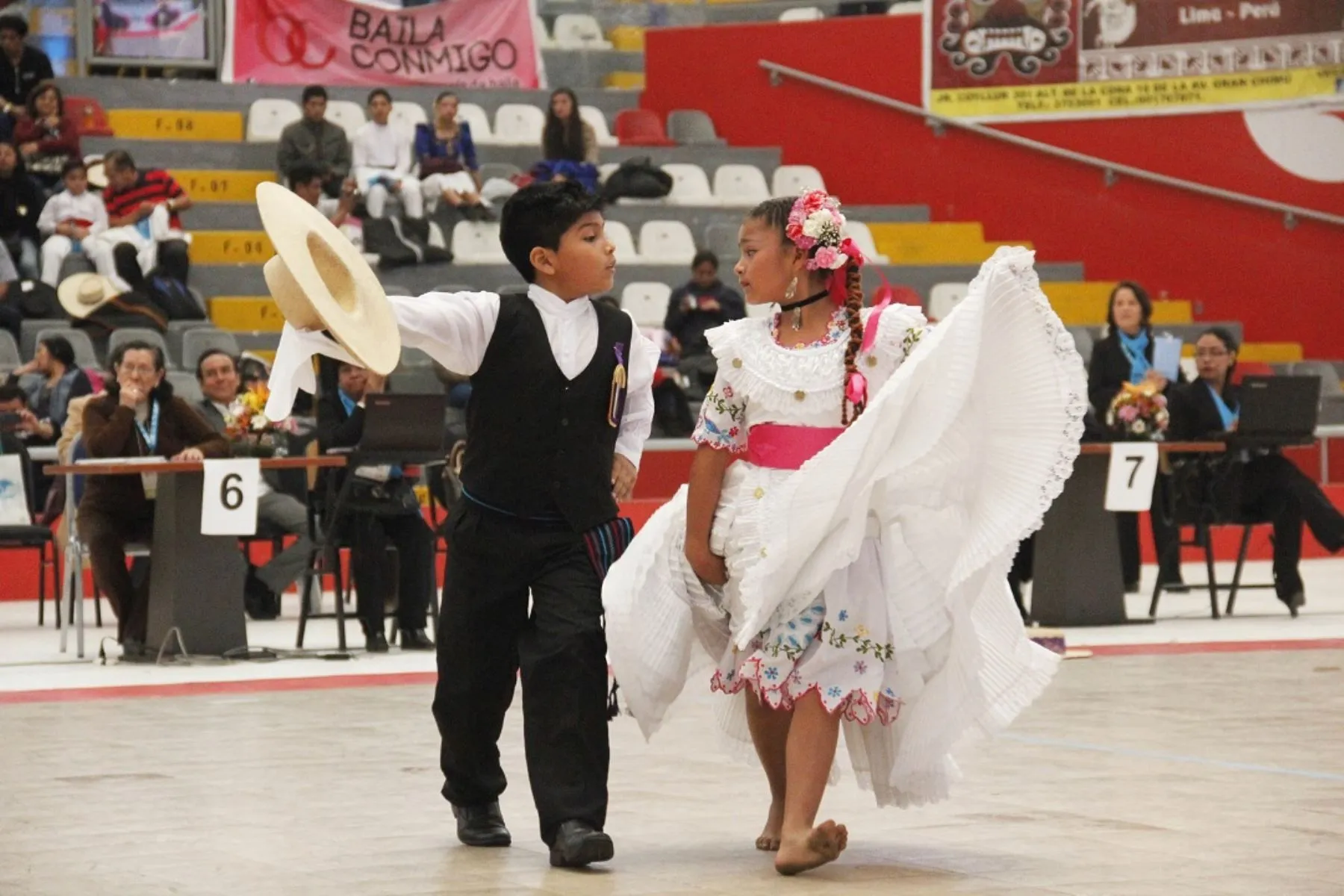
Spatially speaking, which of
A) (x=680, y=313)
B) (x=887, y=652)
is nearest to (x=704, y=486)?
(x=887, y=652)

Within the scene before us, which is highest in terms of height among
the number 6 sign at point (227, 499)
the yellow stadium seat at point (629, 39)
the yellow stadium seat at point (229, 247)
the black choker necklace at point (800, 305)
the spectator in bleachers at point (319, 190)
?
the yellow stadium seat at point (629, 39)

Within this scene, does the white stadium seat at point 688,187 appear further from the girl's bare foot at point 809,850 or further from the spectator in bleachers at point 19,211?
the girl's bare foot at point 809,850

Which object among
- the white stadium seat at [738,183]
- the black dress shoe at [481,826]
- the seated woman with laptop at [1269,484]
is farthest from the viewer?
the white stadium seat at [738,183]

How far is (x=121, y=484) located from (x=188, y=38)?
28.9 feet

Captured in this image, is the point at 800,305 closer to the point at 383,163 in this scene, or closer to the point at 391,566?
the point at 391,566

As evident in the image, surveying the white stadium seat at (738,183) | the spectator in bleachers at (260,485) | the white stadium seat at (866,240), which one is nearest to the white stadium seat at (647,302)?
the white stadium seat at (866,240)

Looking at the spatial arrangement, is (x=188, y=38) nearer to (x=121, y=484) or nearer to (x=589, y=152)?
(x=589, y=152)

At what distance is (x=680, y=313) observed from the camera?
15.2 meters

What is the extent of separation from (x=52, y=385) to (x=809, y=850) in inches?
361

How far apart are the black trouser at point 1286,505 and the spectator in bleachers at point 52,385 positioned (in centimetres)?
635

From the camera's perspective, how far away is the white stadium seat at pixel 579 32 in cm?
1994

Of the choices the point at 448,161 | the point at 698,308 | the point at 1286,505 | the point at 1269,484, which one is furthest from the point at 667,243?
the point at 1286,505

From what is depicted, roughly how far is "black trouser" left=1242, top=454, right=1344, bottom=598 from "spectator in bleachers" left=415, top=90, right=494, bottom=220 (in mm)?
6878

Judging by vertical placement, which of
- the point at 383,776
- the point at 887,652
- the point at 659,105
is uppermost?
the point at 659,105
